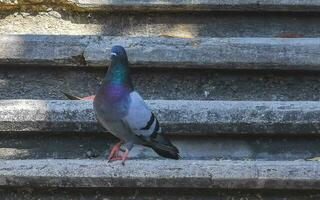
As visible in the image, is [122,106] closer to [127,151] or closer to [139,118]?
[139,118]

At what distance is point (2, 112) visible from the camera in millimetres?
2479

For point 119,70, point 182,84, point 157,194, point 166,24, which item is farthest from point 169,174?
point 166,24

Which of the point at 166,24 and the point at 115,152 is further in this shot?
the point at 166,24

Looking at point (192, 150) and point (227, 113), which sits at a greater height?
point (227, 113)

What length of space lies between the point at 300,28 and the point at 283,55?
1.17 feet

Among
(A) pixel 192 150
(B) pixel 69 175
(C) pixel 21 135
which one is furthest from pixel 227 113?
(C) pixel 21 135

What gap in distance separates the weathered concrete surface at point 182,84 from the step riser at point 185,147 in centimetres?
25

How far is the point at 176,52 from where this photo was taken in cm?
262

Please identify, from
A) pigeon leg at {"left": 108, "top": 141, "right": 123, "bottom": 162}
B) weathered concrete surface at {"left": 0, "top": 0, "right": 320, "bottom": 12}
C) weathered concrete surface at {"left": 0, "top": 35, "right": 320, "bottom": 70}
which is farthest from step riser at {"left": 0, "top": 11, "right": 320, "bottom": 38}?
pigeon leg at {"left": 108, "top": 141, "right": 123, "bottom": 162}

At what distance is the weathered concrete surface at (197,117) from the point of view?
2424 mm

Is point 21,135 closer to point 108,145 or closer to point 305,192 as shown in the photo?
point 108,145

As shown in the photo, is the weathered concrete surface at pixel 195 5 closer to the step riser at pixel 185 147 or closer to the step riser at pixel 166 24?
the step riser at pixel 166 24

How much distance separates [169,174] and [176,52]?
629 millimetres

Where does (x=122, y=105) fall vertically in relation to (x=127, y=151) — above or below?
above
